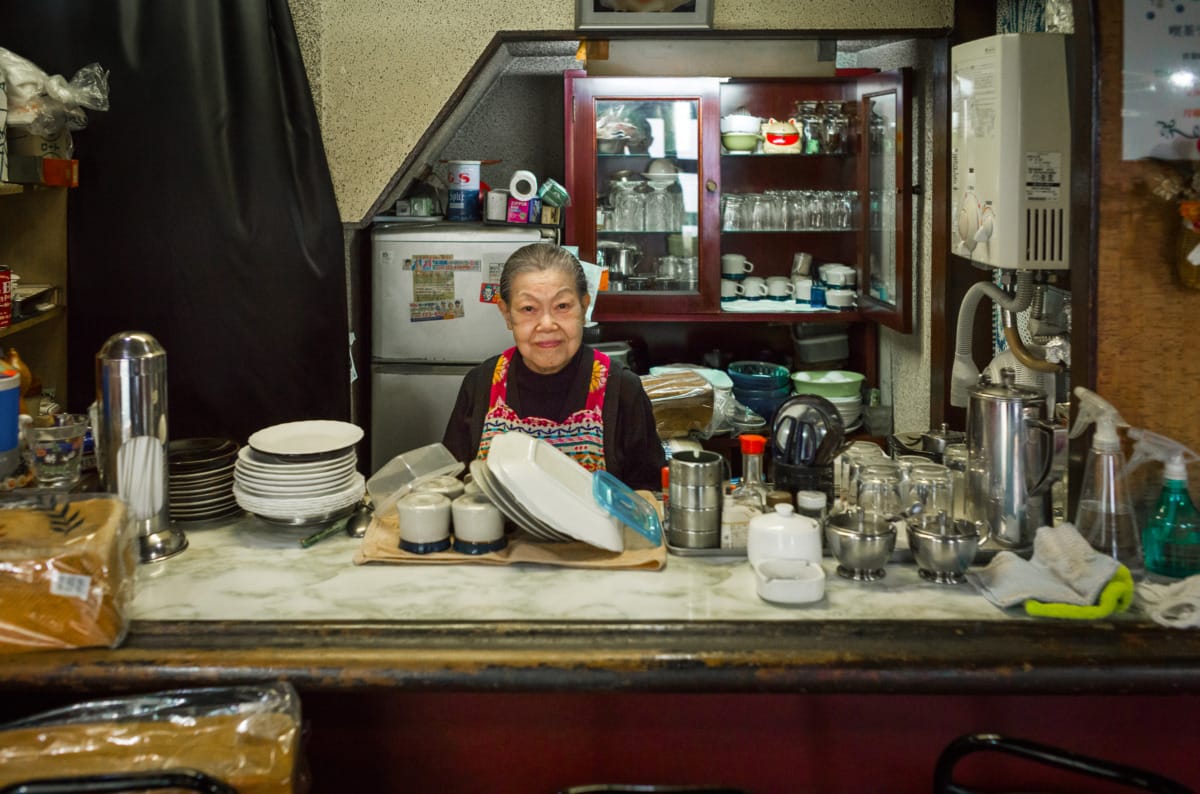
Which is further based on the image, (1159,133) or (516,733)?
(1159,133)

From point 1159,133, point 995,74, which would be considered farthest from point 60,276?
point 1159,133

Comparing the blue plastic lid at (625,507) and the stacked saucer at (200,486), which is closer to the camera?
the blue plastic lid at (625,507)

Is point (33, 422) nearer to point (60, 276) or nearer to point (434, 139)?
point (60, 276)

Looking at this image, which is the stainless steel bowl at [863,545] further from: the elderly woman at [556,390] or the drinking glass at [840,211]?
the drinking glass at [840,211]

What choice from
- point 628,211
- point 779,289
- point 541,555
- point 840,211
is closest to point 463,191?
point 628,211

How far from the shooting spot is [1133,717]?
182 cm

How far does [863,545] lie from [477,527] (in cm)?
72

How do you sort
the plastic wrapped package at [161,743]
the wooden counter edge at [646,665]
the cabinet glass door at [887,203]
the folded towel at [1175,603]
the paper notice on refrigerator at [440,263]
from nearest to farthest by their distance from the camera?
the plastic wrapped package at [161,743] < the wooden counter edge at [646,665] < the folded towel at [1175,603] < the cabinet glass door at [887,203] < the paper notice on refrigerator at [440,263]

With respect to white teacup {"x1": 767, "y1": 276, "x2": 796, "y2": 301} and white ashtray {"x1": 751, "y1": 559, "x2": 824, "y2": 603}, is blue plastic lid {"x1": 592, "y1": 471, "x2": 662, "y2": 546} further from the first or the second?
white teacup {"x1": 767, "y1": 276, "x2": 796, "y2": 301}

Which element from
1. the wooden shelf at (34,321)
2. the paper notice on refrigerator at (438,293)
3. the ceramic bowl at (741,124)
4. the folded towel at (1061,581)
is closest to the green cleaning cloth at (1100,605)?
the folded towel at (1061,581)

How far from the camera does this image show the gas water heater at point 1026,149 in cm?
293

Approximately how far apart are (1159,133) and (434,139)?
274 centimetres

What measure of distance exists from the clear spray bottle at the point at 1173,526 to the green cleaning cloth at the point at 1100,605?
194 mm

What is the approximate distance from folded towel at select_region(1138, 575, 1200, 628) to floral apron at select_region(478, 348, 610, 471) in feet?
5.05
